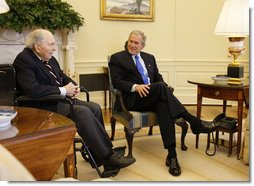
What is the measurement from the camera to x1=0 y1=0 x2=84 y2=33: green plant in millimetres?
3545

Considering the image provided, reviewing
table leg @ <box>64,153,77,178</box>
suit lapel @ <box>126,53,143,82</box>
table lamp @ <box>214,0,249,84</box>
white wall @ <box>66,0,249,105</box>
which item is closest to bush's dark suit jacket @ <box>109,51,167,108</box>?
suit lapel @ <box>126,53,143,82</box>

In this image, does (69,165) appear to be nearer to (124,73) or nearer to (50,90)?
(50,90)

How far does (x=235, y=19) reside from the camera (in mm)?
2656

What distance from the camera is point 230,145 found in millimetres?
2809

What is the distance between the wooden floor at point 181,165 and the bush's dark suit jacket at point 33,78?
1.83ft

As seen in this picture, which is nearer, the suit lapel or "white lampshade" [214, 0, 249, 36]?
"white lampshade" [214, 0, 249, 36]

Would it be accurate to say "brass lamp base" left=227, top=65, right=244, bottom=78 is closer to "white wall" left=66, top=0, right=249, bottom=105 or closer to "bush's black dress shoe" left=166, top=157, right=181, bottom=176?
"bush's black dress shoe" left=166, top=157, right=181, bottom=176

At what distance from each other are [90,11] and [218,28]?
218 centimetres

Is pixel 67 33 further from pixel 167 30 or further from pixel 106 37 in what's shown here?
pixel 167 30

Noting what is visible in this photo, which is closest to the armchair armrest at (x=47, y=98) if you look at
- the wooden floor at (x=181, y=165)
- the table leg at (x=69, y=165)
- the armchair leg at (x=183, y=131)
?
the wooden floor at (x=181, y=165)

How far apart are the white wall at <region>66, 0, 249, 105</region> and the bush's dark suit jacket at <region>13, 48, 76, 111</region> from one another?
2128 mm

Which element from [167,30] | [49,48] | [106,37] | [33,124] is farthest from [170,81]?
[33,124]

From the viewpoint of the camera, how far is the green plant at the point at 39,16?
354cm

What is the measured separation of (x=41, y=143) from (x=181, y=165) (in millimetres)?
1387
